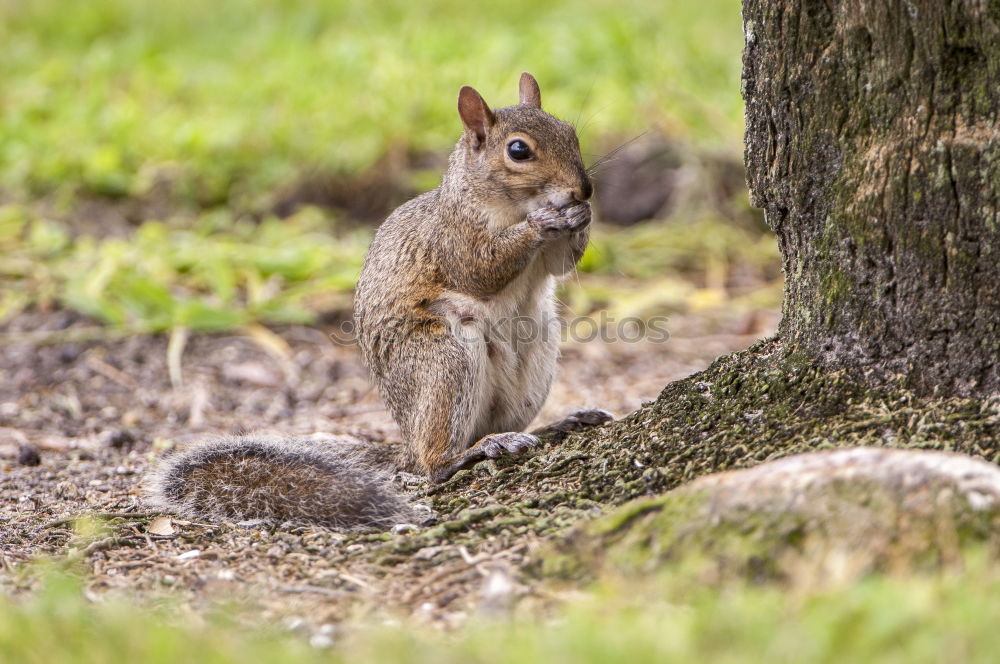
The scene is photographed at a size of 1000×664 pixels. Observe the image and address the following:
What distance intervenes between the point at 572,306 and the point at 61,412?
255 centimetres

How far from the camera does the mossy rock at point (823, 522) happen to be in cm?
206

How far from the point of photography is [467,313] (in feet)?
11.8

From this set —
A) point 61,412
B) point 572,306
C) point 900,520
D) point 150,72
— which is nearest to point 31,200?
point 150,72

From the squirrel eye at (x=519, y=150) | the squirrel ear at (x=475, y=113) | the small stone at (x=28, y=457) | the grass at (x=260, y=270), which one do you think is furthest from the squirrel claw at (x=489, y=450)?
the grass at (x=260, y=270)

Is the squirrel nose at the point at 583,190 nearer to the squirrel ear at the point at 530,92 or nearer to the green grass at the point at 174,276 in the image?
the squirrel ear at the point at 530,92

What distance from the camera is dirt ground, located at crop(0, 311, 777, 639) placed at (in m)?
2.50

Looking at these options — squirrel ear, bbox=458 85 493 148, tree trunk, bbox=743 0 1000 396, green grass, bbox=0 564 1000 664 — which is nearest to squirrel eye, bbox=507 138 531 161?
squirrel ear, bbox=458 85 493 148

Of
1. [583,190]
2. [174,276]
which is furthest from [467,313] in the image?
[174,276]

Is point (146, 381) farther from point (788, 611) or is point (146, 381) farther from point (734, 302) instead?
point (788, 611)

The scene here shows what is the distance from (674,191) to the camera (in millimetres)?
7207

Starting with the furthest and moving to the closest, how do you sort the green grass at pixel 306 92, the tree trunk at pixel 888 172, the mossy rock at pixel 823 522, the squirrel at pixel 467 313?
the green grass at pixel 306 92 → the squirrel at pixel 467 313 → the tree trunk at pixel 888 172 → the mossy rock at pixel 823 522

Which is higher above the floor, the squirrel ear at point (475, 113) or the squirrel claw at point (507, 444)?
the squirrel ear at point (475, 113)

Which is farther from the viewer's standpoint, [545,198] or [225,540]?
[545,198]

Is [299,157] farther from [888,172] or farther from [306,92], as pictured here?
[888,172]
